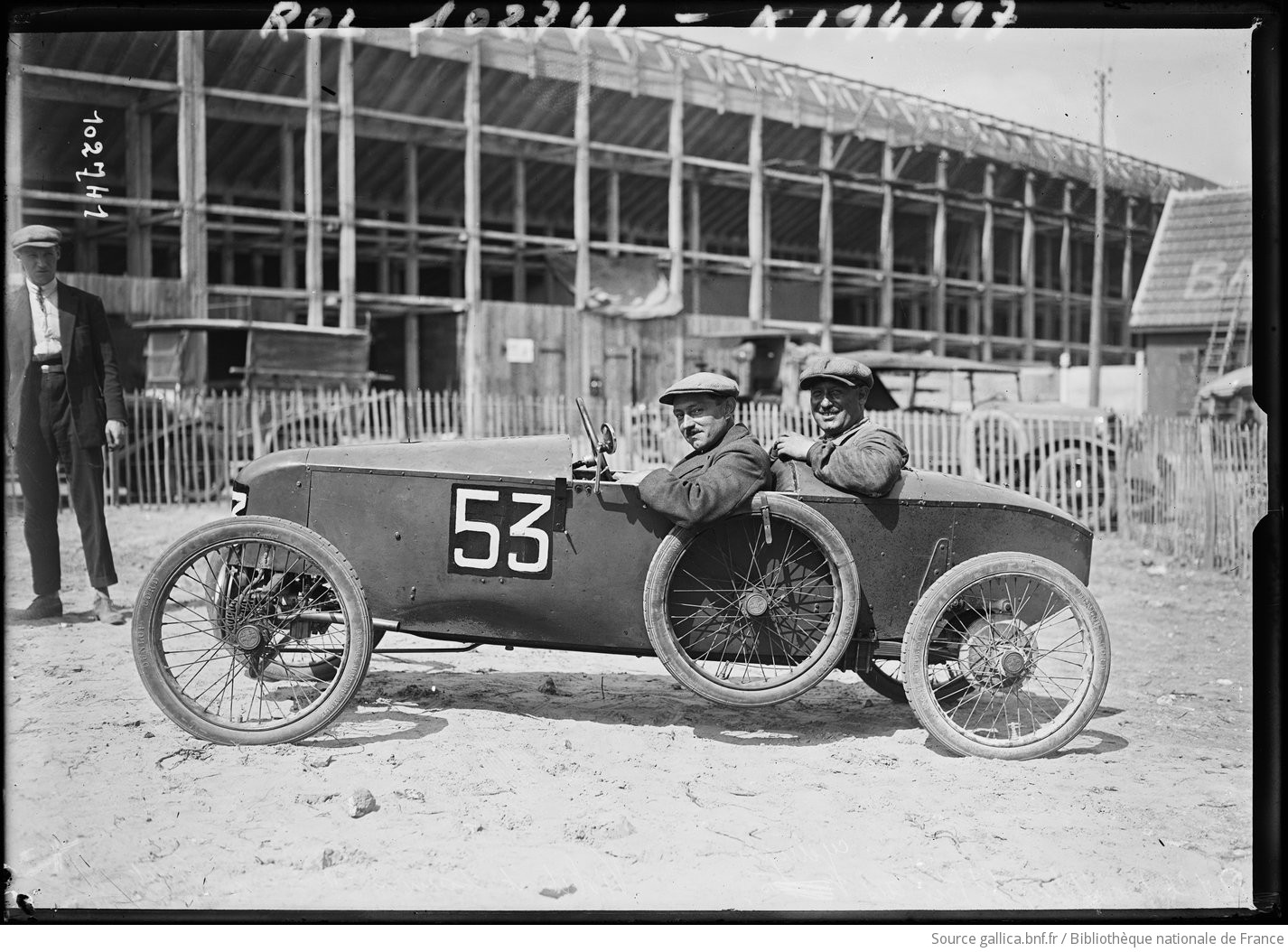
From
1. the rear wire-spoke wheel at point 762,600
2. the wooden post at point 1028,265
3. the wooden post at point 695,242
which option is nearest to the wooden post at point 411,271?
the wooden post at point 695,242

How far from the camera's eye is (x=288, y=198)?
2077cm

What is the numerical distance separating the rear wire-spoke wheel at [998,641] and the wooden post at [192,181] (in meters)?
16.8

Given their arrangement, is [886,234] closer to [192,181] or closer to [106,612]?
[192,181]

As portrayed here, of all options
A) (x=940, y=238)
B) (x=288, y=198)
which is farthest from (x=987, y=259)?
(x=288, y=198)

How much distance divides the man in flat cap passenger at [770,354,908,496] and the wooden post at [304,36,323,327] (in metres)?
16.5

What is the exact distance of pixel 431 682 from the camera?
563cm

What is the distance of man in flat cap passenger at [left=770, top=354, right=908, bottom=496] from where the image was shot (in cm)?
448

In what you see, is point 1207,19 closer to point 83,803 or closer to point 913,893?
point 913,893

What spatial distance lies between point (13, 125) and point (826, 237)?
2391cm

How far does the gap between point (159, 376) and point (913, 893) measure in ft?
55.7

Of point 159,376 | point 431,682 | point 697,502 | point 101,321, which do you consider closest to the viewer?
point 697,502

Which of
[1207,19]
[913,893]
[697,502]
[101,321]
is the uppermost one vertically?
[1207,19]

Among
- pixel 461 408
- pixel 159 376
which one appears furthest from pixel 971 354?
pixel 159 376

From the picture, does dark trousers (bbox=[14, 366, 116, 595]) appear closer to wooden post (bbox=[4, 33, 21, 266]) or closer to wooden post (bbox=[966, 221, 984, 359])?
wooden post (bbox=[4, 33, 21, 266])
